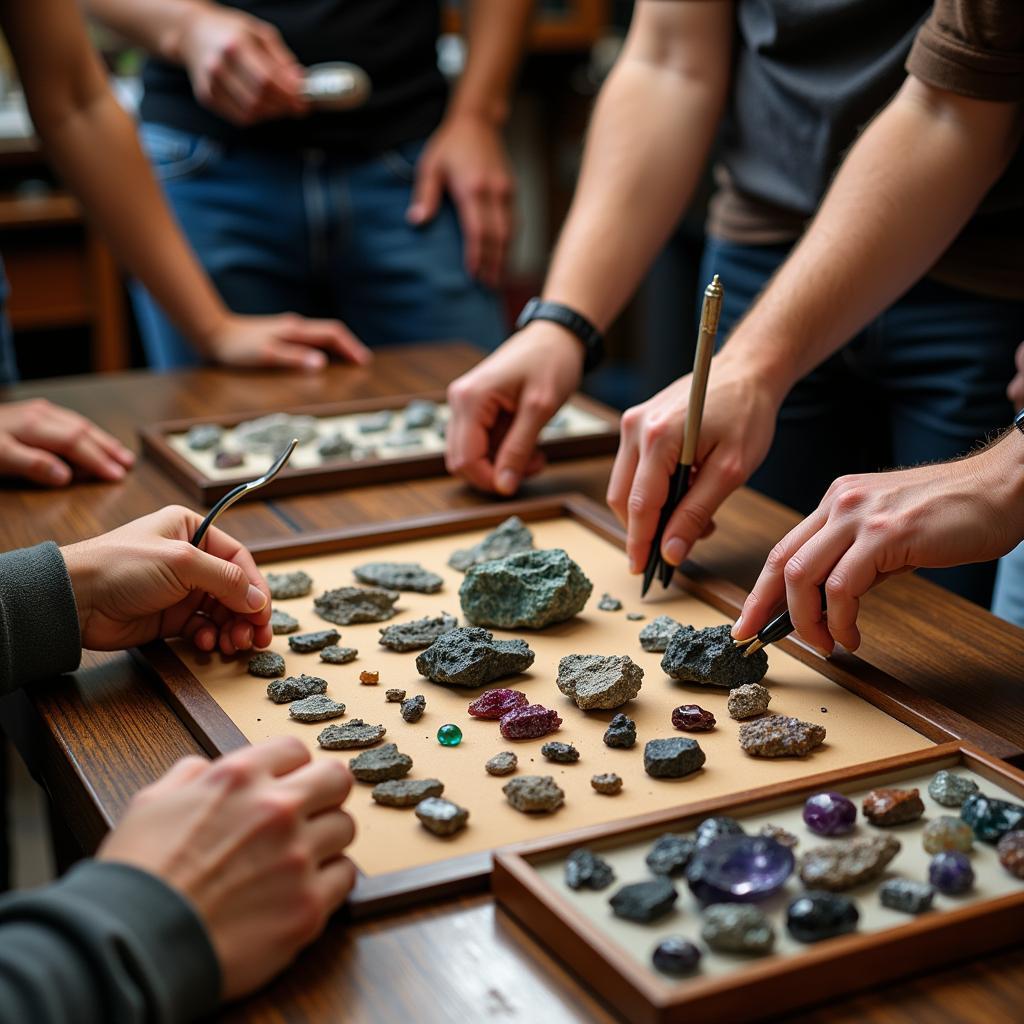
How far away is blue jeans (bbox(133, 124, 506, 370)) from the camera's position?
6.95 feet

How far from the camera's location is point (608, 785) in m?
0.87

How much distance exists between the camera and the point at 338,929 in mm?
754

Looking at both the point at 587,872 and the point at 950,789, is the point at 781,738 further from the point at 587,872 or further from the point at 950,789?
the point at 587,872

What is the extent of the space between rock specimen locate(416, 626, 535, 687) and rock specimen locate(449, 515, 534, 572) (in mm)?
209

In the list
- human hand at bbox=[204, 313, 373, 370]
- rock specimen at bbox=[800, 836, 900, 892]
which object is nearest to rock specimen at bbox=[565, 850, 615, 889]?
rock specimen at bbox=[800, 836, 900, 892]

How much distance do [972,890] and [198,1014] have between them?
0.44 meters

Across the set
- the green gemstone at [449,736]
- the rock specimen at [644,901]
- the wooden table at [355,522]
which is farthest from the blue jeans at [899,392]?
the rock specimen at [644,901]

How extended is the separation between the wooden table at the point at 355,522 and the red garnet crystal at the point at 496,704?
21 cm

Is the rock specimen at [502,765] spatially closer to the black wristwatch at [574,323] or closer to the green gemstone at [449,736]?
the green gemstone at [449,736]

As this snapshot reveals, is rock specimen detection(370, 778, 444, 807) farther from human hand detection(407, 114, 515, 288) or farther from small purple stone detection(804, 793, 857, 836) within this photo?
human hand detection(407, 114, 515, 288)

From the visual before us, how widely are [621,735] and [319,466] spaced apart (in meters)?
0.69

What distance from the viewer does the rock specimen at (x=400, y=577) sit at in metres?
1.22

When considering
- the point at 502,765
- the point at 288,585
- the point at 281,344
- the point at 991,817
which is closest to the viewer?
the point at 991,817

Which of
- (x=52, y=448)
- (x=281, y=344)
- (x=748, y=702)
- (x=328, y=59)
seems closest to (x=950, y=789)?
(x=748, y=702)
